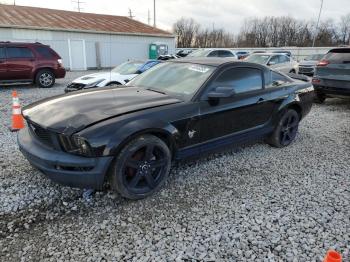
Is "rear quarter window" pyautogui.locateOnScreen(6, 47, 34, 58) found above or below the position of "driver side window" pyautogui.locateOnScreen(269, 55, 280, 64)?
above

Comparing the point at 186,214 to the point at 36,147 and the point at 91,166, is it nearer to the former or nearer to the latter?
the point at 91,166

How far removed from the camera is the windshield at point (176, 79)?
3927mm

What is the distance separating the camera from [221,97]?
3.74 meters

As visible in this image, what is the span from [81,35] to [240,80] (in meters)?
19.7

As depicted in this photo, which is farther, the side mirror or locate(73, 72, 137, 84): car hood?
locate(73, 72, 137, 84): car hood

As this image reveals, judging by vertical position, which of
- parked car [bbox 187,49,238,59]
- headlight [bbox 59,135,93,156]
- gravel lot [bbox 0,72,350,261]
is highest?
parked car [bbox 187,49,238,59]

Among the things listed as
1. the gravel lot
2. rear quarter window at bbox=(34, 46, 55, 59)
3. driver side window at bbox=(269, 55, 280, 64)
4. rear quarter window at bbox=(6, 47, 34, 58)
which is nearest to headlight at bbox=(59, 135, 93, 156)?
the gravel lot

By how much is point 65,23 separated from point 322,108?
19.0 meters

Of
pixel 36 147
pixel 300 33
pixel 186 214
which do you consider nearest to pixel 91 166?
pixel 36 147

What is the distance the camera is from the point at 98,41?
22.4 m

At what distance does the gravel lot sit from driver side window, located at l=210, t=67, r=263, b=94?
1.11m

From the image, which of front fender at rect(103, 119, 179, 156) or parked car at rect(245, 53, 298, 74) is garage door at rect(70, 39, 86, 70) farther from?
front fender at rect(103, 119, 179, 156)

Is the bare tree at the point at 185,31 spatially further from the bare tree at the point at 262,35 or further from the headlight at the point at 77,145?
the headlight at the point at 77,145

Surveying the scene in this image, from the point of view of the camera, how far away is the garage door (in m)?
21.4
